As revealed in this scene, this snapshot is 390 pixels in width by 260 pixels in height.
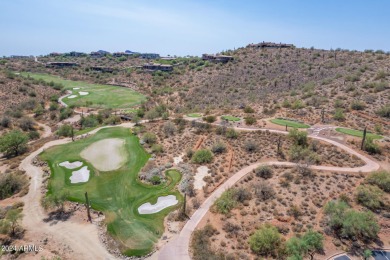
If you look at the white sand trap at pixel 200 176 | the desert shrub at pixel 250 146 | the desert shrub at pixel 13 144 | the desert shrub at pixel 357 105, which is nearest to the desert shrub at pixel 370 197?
the desert shrub at pixel 250 146

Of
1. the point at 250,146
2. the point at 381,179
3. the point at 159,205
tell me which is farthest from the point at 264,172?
the point at 159,205

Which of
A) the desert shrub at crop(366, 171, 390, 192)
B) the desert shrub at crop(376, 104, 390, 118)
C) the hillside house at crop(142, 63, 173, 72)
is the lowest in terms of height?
the desert shrub at crop(366, 171, 390, 192)

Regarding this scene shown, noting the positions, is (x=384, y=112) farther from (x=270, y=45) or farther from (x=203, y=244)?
(x=270, y=45)

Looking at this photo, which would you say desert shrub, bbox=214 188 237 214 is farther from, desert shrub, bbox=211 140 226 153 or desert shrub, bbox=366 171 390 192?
desert shrub, bbox=366 171 390 192

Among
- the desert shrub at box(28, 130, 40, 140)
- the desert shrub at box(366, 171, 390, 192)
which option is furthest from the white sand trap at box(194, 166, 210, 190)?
the desert shrub at box(28, 130, 40, 140)

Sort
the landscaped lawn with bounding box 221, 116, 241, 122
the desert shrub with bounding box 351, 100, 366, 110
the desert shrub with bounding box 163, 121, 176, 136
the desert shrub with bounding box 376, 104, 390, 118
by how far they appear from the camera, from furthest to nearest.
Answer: the landscaped lawn with bounding box 221, 116, 241, 122
the desert shrub with bounding box 351, 100, 366, 110
the desert shrub with bounding box 163, 121, 176, 136
the desert shrub with bounding box 376, 104, 390, 118

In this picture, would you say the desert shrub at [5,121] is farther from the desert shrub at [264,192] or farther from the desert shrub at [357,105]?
the desert shrub at [357,105]
